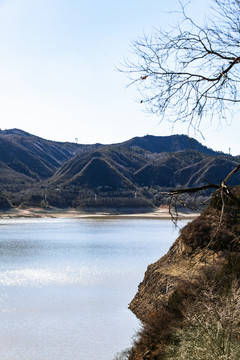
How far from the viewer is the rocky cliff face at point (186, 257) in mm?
13945

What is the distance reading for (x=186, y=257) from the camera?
15.6 metres

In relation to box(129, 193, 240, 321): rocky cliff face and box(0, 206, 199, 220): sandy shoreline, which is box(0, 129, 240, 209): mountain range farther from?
box(129, 193, 240, 321): rocky cliff face

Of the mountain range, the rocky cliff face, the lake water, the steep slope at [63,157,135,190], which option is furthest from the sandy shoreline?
the rocky cliff face

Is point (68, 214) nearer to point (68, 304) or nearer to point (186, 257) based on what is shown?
point (68, 304)

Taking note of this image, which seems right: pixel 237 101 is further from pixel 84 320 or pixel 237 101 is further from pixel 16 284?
pixel 16 284

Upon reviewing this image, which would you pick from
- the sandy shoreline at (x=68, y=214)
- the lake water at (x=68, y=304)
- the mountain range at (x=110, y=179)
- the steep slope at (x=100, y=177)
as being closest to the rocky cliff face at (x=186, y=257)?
the lake water at (x=68, y=304)

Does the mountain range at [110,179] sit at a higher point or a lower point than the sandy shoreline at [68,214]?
higher

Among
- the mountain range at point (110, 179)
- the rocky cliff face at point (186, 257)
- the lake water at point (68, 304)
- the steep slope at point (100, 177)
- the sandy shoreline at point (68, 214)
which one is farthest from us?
the steep slope at point (100, 177)

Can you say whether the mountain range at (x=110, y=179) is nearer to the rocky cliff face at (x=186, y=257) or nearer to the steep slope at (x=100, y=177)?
the steep slope at (x=100, y=177)

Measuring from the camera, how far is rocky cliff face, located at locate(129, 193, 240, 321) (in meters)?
13.9

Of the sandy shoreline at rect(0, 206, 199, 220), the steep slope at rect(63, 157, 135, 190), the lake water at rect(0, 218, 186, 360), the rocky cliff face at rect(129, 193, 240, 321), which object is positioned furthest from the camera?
the steep slope at rect(63, 157, 135, 190)

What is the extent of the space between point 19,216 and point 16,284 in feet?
235

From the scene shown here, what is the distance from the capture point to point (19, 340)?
11898 mm

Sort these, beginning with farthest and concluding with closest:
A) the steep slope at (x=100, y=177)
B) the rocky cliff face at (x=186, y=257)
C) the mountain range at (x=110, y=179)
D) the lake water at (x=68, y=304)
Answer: the steep slope at (x=100, y=177)
the mountain range at (x=110, y=179)
the rocky cliff face at (x=186, y=257)
the lake water at (x=68, y=304)
